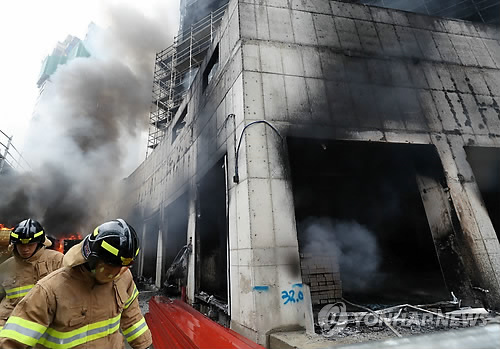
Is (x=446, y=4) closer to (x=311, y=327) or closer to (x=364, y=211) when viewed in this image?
(x=364, y=211)

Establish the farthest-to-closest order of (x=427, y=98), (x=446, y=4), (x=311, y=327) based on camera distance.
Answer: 1. (x=446, y=4)
2. (x=427, y=98)
3. (x=311, y=327)

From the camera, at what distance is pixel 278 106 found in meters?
5.23

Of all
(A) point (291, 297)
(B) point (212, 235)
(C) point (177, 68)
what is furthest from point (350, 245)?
(C) point (177, 68)

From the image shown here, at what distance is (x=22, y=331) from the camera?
4.89 ft

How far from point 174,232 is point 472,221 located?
10.3 meters

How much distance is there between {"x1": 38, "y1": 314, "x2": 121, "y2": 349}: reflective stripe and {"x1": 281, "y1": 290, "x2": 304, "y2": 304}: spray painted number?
114 inches

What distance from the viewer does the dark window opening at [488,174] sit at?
6.11 m

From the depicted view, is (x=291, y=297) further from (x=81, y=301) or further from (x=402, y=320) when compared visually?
(x=81, y=301)

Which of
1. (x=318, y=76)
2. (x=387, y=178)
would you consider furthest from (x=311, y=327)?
(x=318, y=76)

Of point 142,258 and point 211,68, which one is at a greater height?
point 211,68

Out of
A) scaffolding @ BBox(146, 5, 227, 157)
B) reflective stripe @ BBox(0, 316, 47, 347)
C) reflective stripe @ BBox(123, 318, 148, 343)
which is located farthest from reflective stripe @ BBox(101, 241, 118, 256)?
scaffolding @ BBox(146, 5, 227, 157)

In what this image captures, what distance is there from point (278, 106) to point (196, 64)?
16.8m

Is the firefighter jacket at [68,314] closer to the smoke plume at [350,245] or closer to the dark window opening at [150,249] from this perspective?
the smoke plume at [350,245]

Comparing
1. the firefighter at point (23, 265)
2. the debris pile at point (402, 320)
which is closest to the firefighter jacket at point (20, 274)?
the firefighter at point (23, 265)
